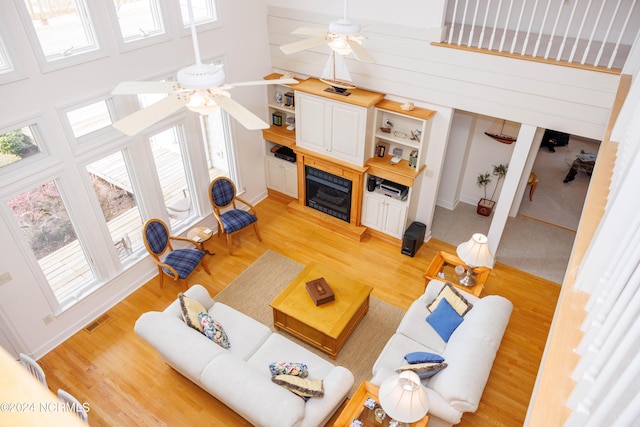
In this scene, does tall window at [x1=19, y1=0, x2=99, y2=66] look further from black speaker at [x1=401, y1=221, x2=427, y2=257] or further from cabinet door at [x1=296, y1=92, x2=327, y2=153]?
black speaker at [x1=401, y1=221, x2=427, y2=257]

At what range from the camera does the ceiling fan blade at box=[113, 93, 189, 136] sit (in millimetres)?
2738

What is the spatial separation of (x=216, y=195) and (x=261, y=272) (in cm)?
156

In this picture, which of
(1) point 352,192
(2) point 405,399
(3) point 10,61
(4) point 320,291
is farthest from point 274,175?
(2) point 405,399

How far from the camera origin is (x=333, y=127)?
7.04 metres

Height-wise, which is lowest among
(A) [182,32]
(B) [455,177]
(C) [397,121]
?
(B) [455,177]

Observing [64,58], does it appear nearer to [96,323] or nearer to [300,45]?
[300,45]

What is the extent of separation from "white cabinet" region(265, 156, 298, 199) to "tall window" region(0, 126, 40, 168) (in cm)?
417

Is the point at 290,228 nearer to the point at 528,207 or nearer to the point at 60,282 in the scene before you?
the point at 60,282

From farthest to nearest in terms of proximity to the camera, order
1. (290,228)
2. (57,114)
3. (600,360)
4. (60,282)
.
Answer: (290,228), (60,282), (57,114), (600,360)

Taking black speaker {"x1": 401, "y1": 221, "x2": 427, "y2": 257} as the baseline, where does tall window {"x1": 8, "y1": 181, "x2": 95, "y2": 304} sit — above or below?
above

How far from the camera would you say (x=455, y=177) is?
825cm

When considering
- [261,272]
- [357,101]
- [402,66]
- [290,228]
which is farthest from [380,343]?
[402,66]

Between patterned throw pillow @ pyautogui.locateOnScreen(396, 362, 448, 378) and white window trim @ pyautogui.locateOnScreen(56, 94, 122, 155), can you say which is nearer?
patterned throw pillow @ pyautogui.locateOnScreen(396, 362, 448, 378)

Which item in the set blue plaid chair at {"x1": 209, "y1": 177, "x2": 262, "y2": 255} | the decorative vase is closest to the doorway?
the decorative vase
